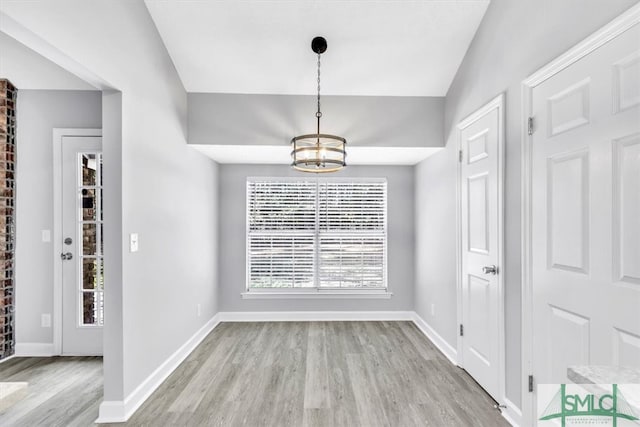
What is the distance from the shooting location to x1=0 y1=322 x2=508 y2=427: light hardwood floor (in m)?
2.20

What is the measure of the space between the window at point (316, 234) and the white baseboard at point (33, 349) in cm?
214

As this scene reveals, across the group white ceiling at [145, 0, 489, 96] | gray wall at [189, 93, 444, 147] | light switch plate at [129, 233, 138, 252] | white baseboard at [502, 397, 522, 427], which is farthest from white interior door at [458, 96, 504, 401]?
light switch plate at [129, 233, 138, 252]

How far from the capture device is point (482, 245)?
2.56 meters

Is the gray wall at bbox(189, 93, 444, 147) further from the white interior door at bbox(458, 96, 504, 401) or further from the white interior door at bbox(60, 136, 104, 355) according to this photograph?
the white interior door at bbox(60, 136, 104, 355)

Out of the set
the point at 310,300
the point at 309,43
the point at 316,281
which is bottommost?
the point at 310,300

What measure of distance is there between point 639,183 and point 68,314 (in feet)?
14.3

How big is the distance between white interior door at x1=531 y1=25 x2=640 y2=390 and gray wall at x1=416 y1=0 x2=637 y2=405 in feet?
0.53

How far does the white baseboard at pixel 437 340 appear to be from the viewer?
10.0 feet

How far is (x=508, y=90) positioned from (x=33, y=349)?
15.6 ft

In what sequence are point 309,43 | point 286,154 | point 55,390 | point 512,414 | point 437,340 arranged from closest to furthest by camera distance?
point 512,414
point 55,390
point 309,43
point 437,340
point 286,154

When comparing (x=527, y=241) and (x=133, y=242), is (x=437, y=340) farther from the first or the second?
(x=133, y=242)

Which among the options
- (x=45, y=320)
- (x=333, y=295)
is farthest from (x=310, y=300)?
(x=45, y=320)

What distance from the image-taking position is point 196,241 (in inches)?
139

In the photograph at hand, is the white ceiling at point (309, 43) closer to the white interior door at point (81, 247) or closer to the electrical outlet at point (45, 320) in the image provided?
the white interior door at point (81, 247)
